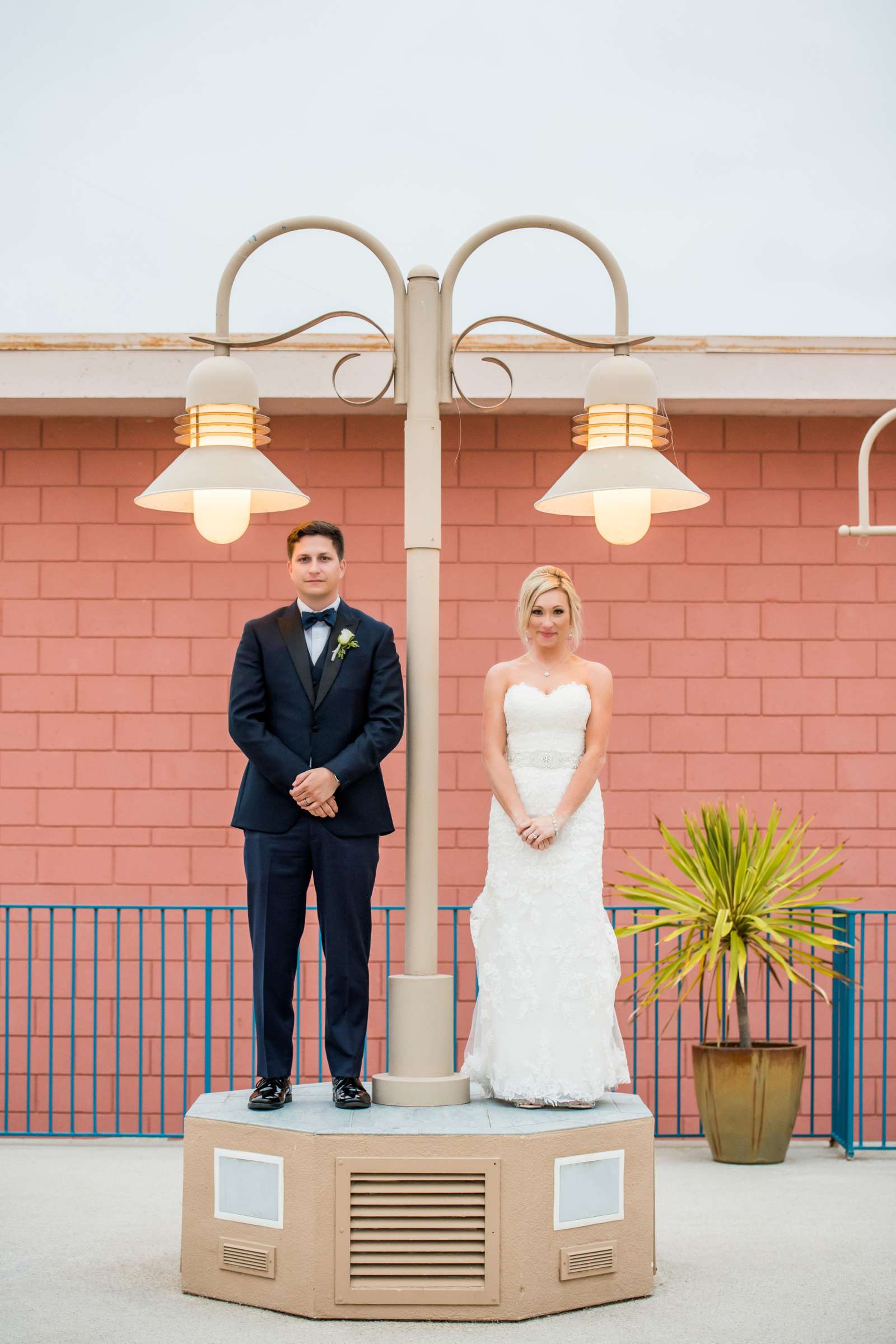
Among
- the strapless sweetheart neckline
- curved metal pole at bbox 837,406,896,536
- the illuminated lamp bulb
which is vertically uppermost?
curved metal pole at bbox 837,406,896,536

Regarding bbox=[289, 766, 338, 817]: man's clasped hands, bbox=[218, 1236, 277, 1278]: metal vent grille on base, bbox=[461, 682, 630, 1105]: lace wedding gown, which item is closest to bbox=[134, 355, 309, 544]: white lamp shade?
bbox=[289, 766, 338, 817]: man's clasped hands

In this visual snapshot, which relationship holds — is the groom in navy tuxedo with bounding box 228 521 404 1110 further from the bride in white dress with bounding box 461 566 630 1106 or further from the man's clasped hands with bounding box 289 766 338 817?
the bride in white dress with bounding box 461 566 630 1106

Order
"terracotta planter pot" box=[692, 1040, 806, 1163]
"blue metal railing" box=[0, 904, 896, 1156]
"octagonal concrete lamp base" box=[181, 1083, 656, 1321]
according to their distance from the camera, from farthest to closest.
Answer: "blue metal railing" box=[0, 904, 896, 1156] < "terracotta planter pot" box=[692, 1040, 806, 1163] < "octagonal concrete lamp base" box=[181, 1083, 656, 1321]

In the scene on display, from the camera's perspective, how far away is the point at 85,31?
8570mm

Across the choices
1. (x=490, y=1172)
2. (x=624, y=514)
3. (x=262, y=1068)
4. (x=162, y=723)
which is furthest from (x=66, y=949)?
(x=624, y=514)

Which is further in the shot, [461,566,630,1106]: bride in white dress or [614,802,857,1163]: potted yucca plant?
[614,802,857,1163]: potted yucca plant

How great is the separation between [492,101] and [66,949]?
5230 millimetres

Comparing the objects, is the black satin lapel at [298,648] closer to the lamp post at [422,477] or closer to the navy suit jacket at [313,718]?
the navy suit jacket at [313,718]

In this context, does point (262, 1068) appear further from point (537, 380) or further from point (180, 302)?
point (180, 302)

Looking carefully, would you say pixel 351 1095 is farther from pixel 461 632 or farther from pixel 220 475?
pixel 461 632

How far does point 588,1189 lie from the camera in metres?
3.63

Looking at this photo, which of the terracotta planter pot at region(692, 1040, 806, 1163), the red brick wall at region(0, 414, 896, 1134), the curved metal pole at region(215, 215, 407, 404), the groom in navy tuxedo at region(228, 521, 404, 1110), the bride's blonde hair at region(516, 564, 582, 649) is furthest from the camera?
the red brick wall at region(0, 414, 896, 1134)

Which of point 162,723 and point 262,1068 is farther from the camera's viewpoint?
point 162,723

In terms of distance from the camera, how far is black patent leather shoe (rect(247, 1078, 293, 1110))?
379cm
